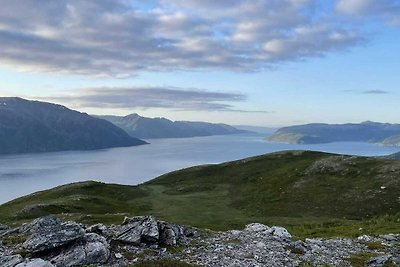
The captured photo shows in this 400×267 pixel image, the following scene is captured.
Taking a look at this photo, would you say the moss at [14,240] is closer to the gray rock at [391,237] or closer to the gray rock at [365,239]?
the gray rock at [365,239]

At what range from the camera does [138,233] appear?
26781 millimetres

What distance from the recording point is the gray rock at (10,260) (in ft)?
70.0

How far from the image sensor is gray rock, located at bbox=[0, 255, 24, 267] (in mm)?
21342

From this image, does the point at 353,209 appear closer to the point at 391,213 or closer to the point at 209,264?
the point at 391,213

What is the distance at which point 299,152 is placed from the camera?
104 meters

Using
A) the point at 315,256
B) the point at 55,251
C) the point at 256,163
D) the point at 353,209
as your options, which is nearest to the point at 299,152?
the point at 256,163

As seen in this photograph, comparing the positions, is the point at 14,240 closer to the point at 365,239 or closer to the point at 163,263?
the point at 163,263

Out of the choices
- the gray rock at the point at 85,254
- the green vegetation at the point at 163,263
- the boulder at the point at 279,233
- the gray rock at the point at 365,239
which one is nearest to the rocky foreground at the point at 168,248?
the gray rock at the point at 85,254

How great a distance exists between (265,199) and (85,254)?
5303 cm

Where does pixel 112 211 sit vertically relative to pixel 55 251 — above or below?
below

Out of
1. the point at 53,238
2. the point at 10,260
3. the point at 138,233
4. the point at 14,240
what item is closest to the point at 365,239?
the point at 138,233

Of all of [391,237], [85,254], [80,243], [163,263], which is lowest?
[391,237]

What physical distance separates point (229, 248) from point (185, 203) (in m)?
44.5

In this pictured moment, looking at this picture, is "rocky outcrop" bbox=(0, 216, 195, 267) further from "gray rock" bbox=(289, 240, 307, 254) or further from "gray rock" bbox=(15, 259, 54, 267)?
"gray rock" bbox=(289, 240, 307, 254)
